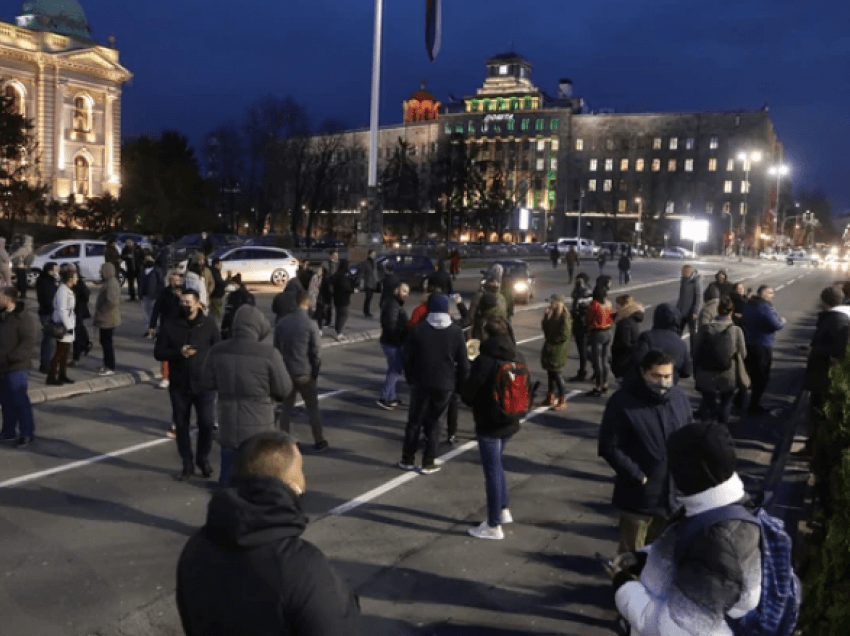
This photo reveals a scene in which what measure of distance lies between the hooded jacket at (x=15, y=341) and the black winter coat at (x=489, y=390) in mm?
5256

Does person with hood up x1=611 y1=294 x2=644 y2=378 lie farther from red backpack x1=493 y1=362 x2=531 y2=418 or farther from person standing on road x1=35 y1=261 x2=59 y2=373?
person standing on road x1=35 y1=261 x2=59 y2=373

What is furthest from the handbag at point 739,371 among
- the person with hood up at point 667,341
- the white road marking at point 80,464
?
the white road marking at point 80,464

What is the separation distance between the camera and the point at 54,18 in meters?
75.2

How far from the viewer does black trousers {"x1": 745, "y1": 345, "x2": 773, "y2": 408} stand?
1194 cm

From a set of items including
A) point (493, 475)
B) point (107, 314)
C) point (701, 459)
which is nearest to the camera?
point (701, 459)

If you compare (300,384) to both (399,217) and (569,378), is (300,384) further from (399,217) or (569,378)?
(399,217)

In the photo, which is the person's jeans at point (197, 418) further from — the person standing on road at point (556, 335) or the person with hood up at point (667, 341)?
the person standing on road at point (556, 335)

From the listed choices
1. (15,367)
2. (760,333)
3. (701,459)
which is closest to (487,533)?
(701,459)

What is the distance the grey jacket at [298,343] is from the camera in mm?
9078

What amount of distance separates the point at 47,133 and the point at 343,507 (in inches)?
2864

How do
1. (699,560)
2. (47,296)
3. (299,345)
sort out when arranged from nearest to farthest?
(699,560) < (299,345) < (47,296)

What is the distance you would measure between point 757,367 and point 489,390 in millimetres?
6667

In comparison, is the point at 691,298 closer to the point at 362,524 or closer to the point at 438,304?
the point at 438,304

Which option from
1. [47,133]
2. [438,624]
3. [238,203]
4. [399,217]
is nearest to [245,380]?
[438,624]
